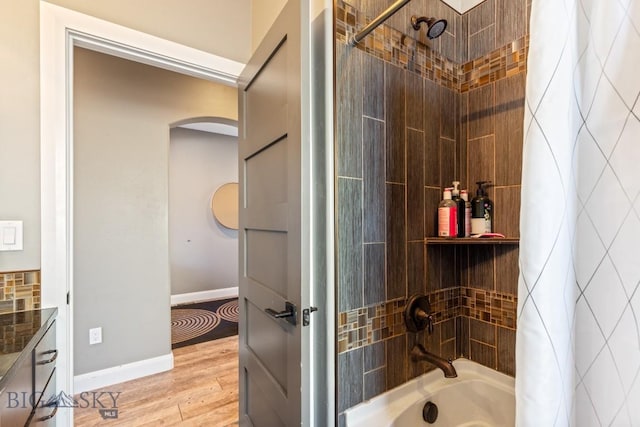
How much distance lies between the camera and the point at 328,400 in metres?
1.13

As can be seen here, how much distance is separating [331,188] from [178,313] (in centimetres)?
367

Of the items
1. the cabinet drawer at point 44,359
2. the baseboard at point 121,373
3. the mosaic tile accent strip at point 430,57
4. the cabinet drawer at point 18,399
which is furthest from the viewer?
the baseboard at point 121,373

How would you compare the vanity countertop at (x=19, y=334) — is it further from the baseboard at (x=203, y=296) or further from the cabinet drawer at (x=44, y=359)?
the baseboard at (x=203, y=296)

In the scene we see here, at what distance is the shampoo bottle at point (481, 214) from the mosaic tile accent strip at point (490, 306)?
33 centimetres

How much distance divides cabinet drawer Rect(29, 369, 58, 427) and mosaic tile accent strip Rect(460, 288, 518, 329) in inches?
72.2

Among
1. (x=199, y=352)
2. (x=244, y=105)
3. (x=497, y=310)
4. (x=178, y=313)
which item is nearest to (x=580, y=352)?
(x=497, y=310)

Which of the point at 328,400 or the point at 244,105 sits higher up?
the point at 244,105

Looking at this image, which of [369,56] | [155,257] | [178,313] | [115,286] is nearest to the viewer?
[369,56]

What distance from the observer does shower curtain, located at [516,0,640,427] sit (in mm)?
494

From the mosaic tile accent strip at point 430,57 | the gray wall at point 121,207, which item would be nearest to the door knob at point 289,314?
the mosaic tile accent strip at point 430,57

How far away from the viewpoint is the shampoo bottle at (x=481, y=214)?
1.49 m

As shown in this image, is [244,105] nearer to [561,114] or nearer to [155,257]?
[561,114]

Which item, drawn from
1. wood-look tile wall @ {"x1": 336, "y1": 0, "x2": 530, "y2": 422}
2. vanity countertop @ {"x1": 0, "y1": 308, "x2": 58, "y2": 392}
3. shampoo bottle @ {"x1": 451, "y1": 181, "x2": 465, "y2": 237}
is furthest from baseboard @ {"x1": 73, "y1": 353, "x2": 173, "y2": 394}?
shampoo bottle @ {"x1": 451, "y1": 181, "x2": 465, "y2": 237}

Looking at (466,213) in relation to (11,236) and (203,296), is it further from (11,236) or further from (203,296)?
(203,296)
